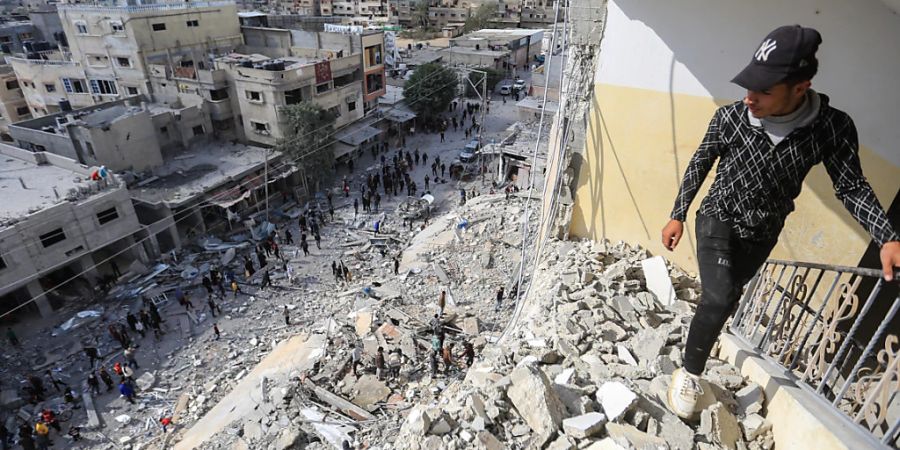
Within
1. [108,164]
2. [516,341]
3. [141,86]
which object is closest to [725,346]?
[516,341]

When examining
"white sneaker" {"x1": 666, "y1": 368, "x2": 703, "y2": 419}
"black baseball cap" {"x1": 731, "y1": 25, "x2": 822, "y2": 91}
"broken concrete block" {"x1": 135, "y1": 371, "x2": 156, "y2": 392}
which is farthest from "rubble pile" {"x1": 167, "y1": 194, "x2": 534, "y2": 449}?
"black baseball cap" {"x1": 731, "y1": 25, "x2": 822, "y2": 91}

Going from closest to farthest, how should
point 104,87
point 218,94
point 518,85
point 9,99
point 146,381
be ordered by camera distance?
point 146,381, point 218,94, point 104,87, point 9,99, point 518,85

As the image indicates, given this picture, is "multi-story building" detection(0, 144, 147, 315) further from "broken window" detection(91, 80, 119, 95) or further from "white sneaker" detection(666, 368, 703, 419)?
"white sneaker" detection(666, 368, 703, 419)

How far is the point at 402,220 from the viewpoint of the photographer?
21922 mm

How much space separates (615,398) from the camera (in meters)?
3.57

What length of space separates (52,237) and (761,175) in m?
20.5

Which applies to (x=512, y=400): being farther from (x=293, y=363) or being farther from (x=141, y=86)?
(x=141, y=86)

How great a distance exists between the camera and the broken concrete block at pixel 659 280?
5.45 m

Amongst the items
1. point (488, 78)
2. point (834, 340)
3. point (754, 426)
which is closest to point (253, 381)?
point (754, 426)

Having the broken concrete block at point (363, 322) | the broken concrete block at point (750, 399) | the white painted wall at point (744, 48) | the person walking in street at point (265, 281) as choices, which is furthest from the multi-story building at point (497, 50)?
the broken concrete block at point (750, 399)

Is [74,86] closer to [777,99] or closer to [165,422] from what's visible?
[165,422]

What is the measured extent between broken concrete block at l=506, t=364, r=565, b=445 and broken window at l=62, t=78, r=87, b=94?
36234 millimetres

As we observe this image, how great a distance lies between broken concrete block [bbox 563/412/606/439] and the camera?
3.36 meters

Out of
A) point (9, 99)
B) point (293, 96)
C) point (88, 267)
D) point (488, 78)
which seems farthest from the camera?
point (488, 78)
